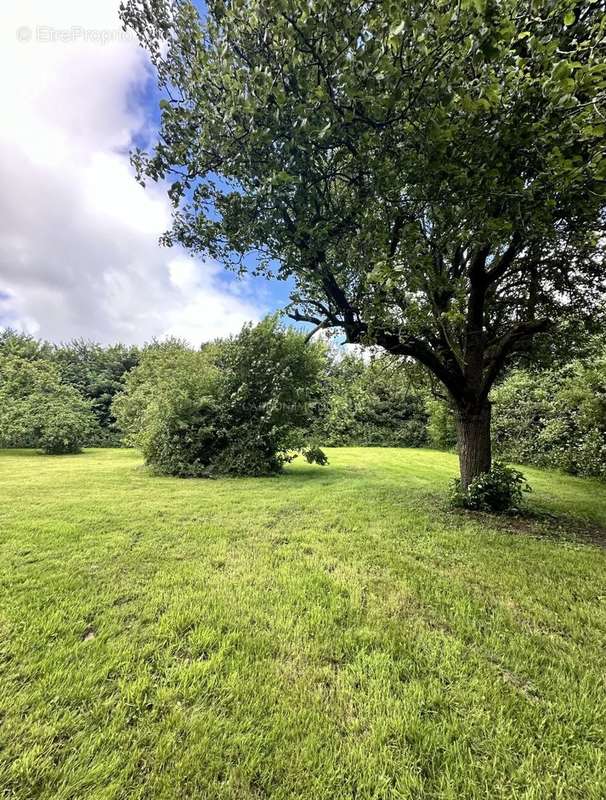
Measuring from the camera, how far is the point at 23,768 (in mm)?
1372

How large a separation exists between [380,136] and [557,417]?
1059 cm

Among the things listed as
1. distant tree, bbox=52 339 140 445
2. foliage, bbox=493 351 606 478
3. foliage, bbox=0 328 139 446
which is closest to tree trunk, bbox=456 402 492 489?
foliage, bbox=493 351 606 478

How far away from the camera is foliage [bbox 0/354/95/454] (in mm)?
13969

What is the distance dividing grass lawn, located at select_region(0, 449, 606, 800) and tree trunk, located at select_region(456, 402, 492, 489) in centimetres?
157

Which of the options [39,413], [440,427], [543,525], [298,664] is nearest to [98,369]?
[39,413]

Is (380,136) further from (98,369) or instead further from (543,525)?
(98,369)

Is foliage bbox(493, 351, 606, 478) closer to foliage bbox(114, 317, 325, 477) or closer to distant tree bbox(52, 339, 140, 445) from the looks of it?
foliage bbox(114, 317, 325, 477)

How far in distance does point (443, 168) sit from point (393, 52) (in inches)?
35.9

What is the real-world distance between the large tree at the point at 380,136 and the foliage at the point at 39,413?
12.9m

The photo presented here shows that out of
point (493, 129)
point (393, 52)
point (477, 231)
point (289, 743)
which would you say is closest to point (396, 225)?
point (477, 231)

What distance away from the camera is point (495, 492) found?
5.41m

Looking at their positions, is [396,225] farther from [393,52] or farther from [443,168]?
[393,52]

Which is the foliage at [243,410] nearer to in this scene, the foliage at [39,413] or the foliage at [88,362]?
the foliage at [39,413]

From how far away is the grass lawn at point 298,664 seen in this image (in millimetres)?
1406
